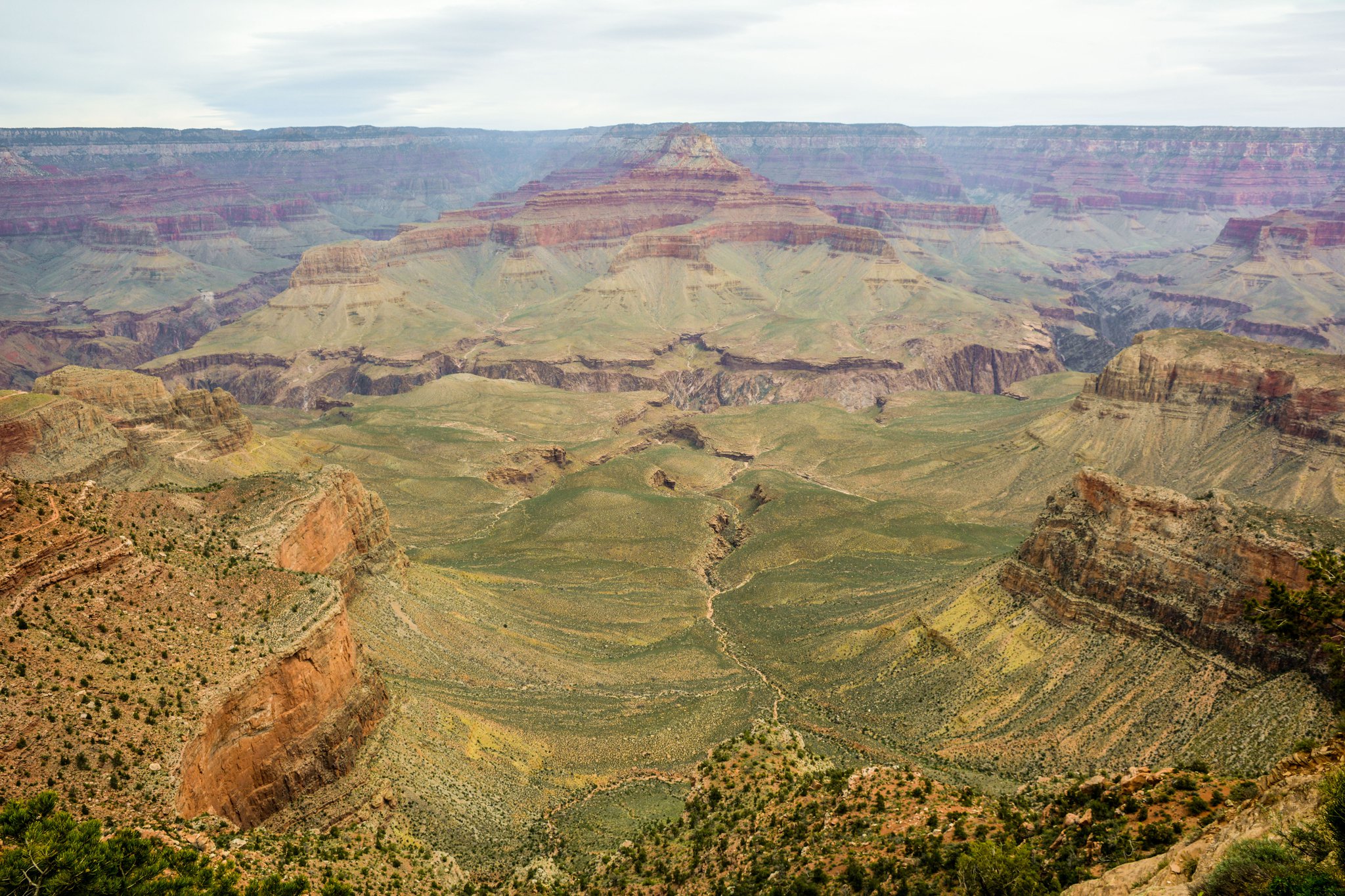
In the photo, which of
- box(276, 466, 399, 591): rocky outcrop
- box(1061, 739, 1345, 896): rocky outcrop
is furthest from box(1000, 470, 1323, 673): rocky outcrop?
box(276, 466, 399, 591): rocky outcrop

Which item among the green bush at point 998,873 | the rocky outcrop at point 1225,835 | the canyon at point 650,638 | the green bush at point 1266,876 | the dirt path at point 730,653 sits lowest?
→ the dirt path at point 730,653

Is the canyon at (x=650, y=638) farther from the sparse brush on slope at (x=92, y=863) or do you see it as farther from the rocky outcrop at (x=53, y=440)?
the sparse brush on slope at (x=92, y=863)

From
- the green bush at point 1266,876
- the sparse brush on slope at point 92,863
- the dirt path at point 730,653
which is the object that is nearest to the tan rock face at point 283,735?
the sparse brush on slope at point 92,863

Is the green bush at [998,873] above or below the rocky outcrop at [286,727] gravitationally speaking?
above

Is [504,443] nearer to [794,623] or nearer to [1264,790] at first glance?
[794,623]

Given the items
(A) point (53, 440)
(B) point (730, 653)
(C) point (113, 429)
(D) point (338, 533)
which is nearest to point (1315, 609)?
(B) point (730, 653)

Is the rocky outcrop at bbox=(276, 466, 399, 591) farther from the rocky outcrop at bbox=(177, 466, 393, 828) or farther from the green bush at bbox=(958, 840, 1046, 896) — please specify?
the green bush at bbox=(958, 840, 1046, 896)
